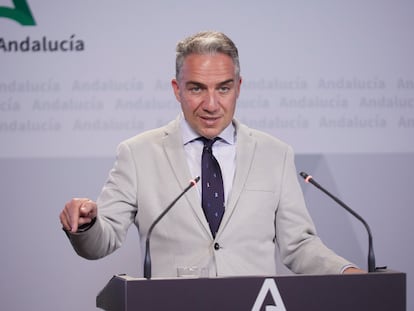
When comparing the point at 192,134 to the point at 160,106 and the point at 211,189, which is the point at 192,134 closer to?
the point at 211,189

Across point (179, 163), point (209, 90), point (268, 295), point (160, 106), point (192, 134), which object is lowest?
point (268, 295)

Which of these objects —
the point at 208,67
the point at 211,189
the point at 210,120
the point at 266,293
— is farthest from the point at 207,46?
the point at 266,293

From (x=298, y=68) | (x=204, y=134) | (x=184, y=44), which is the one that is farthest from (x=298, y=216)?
(x=298, y=68)

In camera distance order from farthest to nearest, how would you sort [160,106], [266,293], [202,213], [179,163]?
[160,106], [179,163], [202,213], [266,293]

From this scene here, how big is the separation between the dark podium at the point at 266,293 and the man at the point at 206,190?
609 millimetres

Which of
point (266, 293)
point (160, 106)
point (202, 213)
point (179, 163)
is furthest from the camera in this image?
point (160, 106)

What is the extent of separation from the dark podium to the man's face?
3.21ft

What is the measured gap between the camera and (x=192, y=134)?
3.41 metres

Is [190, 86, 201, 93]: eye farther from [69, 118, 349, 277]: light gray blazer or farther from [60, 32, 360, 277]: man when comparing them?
[69, 118, 349, 277]: light gray blazer

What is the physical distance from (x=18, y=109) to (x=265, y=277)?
2.47 metres

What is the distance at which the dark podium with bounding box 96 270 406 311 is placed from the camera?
2326 mm

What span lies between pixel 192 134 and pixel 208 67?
Result: 33 centimetres

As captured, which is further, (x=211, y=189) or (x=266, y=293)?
(x=211, y=189)

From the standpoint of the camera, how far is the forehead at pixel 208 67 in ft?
10.5
